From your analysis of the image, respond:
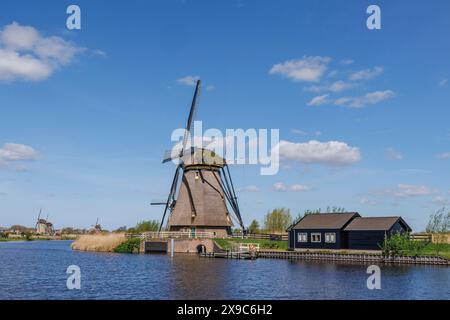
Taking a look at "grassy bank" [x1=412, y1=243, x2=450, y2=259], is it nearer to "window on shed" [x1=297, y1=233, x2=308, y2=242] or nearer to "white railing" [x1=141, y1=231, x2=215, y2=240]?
"window on shed" [x1=297, y1=233, x2=308, y2=242]

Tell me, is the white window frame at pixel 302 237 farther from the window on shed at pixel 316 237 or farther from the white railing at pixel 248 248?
the white railing at pixel 248 248

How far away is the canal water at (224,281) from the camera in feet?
87.3

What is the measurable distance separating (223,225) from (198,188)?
18.9 feet

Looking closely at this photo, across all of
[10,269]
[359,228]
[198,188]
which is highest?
[198,188]

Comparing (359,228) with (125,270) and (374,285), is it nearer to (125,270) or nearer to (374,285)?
(374,285)

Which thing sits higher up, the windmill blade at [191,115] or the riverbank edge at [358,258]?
the windmill blade at [191,115]

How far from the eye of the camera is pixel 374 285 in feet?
95.1

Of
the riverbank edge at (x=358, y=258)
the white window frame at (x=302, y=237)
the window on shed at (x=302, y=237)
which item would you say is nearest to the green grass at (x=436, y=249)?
the riverbank edge at (x=358, y=258)

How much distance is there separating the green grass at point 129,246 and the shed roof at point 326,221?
69.8 feet

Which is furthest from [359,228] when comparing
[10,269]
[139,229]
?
[139,229]

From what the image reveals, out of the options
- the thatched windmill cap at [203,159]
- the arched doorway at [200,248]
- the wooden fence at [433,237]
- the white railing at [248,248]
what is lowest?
the arched doorway at [200,248]

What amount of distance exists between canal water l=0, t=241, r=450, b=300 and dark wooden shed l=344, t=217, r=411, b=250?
25.0 feet

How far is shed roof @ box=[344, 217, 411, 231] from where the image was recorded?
1889 inches

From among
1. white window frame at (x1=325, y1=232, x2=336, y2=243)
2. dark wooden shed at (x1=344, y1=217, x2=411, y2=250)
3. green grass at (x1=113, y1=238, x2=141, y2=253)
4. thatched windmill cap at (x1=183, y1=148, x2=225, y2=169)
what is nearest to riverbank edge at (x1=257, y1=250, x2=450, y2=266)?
dark wooden shed at (x1=344, y1=217, x2=411, y2=250)
